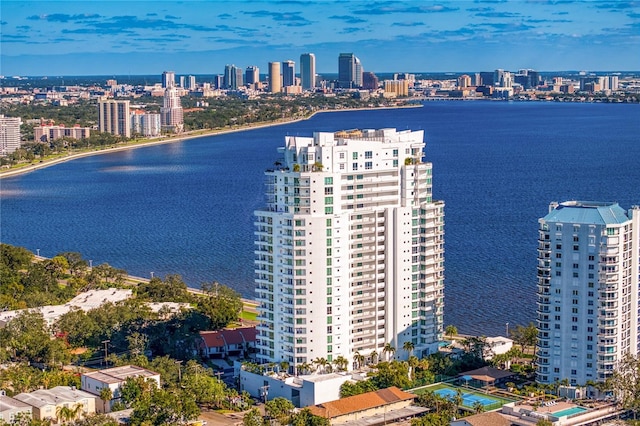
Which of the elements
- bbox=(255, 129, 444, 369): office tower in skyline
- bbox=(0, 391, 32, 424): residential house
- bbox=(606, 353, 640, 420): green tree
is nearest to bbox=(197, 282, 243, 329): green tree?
bbox=(255, 129, 444, 369): office tower in skyline

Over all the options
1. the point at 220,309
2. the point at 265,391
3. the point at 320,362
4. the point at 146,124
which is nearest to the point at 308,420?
the point at 265,391

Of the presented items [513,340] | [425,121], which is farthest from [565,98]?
[513,340]

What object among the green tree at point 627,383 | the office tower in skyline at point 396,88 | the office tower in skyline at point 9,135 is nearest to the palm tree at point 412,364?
the green tree at point 627,383

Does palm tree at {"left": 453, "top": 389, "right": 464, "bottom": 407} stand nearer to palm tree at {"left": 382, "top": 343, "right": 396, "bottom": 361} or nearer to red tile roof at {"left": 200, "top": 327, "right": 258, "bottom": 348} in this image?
palm tree at {"left": 382, "top": 343, "right": 396, "bottom": 361}

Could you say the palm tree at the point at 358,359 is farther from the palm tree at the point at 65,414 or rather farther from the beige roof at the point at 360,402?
the palm tree at the point at 65,414

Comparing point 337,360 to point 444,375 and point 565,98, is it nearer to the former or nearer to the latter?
point 444,375
